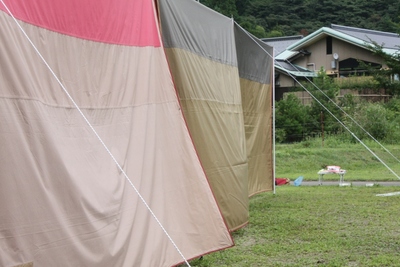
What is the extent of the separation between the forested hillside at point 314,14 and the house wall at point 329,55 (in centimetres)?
884

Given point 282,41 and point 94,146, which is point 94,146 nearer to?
point 94,146

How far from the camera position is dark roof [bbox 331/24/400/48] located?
101 feet

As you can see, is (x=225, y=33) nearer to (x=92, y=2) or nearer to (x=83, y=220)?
(x=92, y=2)

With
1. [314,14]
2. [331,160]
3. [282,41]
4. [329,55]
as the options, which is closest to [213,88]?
[331,160]

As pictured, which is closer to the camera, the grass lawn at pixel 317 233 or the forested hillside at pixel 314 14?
the grass lawn at pixel 317 233

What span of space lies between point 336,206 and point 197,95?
402cm

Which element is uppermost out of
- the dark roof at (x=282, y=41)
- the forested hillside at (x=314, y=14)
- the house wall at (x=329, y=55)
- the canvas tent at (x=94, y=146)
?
the forested hillside at (x=314, y=14)

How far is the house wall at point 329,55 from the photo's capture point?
3031cm

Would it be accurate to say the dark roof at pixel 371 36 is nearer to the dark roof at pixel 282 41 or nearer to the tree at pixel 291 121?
the dark roof at pixel 282 41

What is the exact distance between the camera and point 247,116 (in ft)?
35.3

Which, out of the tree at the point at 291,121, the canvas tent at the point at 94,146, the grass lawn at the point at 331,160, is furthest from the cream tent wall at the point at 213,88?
the tree at the point at 291,121

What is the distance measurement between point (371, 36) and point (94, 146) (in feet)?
95.1

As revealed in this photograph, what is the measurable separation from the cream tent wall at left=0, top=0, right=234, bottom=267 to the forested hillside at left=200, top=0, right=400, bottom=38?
34.8 meters

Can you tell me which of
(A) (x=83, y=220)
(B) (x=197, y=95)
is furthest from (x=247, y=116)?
(A) (x=83, y=220)
